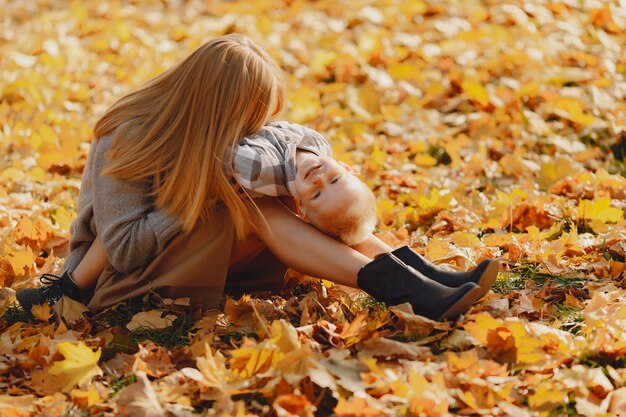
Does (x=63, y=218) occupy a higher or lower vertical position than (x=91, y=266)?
lower

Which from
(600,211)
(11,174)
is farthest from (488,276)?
(11,174)

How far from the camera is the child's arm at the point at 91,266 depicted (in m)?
2.78

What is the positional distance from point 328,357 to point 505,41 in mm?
4087

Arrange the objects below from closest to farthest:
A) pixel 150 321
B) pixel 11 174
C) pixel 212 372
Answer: pixel 212 372 < pixel 150 321 < pixel 11 174

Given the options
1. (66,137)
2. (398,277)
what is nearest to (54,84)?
(66,137)

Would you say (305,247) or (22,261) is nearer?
(305,247)

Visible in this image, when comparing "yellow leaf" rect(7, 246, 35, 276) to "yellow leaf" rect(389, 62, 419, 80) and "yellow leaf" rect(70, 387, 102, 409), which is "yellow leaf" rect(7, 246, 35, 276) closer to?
"yellow leaf" rect(70, 387, 102, 409)

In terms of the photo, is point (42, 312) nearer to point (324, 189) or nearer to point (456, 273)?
point (324, 189)

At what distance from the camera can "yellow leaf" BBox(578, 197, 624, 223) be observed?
3.22 meters

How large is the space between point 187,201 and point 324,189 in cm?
43

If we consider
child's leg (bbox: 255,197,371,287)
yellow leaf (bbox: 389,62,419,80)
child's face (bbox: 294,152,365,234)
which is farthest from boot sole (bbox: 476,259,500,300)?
yellow leaf (bbox: 389,62,419,80)

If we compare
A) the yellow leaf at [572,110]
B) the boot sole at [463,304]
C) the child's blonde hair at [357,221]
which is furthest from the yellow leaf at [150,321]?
the yellow leaf at [572,110]

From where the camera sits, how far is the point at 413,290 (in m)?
2.40

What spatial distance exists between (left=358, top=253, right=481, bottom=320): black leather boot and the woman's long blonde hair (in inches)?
17.2
